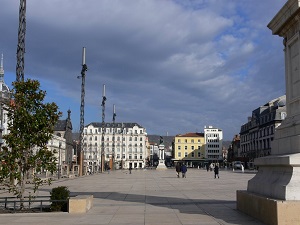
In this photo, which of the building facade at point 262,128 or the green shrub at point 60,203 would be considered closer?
the green shrub at point 60,203

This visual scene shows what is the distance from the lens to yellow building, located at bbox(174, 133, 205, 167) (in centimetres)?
18075

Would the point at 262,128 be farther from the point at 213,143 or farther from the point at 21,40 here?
the point at 21,40

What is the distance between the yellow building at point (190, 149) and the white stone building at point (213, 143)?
196cm

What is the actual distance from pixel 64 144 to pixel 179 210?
13267cm

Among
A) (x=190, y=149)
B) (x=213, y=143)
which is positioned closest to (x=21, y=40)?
(x=190, y=149)

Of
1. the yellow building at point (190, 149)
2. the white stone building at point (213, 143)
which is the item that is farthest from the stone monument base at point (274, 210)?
the white stone building at point (213, 143)

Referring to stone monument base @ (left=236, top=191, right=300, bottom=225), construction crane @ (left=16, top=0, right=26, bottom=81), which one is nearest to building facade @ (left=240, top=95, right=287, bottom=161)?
construction crane @ (left=16, top=0, right=26, bottom=81)

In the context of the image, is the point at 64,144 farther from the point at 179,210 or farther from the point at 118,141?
the point at 179,210

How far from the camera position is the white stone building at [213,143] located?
18275cm

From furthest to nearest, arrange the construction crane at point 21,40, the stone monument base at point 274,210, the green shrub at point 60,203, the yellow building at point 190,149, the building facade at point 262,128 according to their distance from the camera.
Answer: the yellow building at point 190,149, the building facade at point 262,128, the construction crane at point 21,40, the green shrub at point 60,203, the stone monument base at point 274,210

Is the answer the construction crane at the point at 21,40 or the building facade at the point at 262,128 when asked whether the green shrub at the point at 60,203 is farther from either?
the building facade at the point at 262,128

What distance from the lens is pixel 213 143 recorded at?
184 metres

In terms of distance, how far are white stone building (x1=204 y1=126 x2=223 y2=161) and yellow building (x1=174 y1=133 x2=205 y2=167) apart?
1.96 metres

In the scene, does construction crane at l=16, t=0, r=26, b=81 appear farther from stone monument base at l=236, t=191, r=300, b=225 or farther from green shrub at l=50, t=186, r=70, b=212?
stone monument base at l=236, t=191, r=300, b=225
